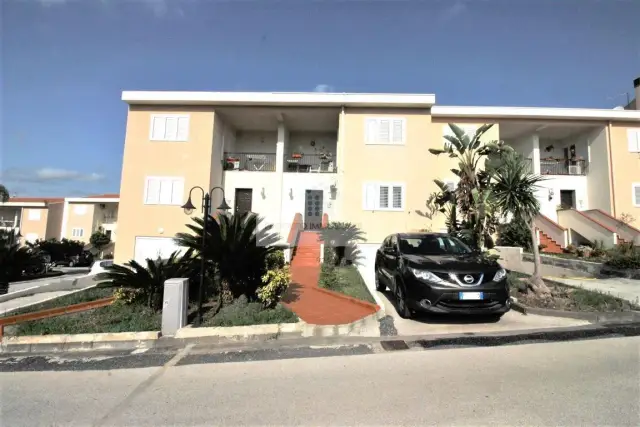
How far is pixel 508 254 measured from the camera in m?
13.5

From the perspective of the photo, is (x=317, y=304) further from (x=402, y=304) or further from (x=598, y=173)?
(x=598, y=173)

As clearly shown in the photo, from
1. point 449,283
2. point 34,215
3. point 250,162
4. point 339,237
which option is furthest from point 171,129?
point 34,215

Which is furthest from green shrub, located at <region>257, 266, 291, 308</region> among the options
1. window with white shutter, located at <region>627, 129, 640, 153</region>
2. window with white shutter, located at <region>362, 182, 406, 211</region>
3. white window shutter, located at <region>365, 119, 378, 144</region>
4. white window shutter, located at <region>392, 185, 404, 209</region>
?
window with white shutter, located at <region>627, 129, 640, 153</region>

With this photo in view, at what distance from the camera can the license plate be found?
19.2 feet

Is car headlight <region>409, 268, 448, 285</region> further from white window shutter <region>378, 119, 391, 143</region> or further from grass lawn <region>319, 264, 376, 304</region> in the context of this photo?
white window shutter <region>378, 119, 391, 143</region>

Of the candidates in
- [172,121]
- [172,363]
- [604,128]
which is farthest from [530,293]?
[172,121]

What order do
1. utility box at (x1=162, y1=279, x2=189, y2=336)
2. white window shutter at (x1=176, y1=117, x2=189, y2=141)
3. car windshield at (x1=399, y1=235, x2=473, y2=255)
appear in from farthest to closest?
1. white window shutter at (x1=176, y1=117, x2=189, y2=141)
2. car windshield at (x1=399, y1=235, x2=473, y2=255)
3. utility box at (x1=162, y1=279, x2=189, y2=336)

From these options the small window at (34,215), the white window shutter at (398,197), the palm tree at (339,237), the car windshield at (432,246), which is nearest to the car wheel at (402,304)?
the car windshield at (432,246)

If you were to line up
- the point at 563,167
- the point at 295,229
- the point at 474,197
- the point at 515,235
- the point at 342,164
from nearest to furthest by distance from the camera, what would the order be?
the point at 474,197, the point at 515,235, the point at 295,229, the point at 342,164, the point at 563,167

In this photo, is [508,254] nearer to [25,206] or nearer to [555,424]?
[555,424]

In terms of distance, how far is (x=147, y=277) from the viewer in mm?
7047

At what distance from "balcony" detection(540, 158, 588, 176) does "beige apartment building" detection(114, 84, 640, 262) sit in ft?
0.64

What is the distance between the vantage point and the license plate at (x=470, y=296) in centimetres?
586

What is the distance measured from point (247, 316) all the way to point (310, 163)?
1349 centimetres
